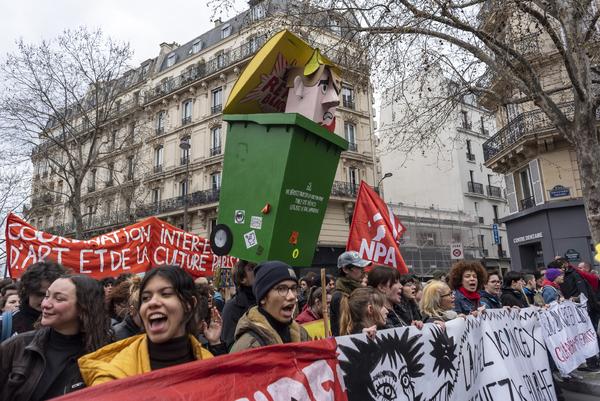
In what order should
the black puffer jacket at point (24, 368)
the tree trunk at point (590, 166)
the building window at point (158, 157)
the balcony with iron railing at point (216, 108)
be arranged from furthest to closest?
the building window at point (158, 157)
the balcony with iron railing at point (216, 108)
the tree trunk at point (590, 166)
the black puffer jacket at point (24, 368)

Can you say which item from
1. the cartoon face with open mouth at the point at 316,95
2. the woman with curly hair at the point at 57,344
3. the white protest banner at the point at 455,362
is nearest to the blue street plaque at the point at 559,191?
the white protest banner at the point at 455,362

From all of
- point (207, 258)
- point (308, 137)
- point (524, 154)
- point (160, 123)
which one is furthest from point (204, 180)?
point (308, 137)

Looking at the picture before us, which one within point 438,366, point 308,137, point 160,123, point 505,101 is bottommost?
point 438,366

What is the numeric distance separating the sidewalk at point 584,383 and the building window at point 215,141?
24.7 m

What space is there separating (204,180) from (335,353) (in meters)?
26.9

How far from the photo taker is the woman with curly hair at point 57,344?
2.11 meters

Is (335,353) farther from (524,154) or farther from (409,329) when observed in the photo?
(524,154)

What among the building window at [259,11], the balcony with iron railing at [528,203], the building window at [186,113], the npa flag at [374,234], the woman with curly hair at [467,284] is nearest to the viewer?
the woman with curly hair at [467,284]

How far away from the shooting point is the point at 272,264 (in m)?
2.79

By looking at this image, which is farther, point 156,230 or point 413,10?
point 413,10

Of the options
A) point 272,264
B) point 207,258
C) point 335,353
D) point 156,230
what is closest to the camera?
point 335,353

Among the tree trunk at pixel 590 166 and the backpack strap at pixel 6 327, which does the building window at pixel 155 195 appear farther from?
the backpack strap at pixel 6 327

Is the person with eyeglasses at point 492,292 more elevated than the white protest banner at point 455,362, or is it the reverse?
the person with eyeglasses at point 492,292

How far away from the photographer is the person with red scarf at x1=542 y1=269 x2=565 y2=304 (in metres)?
7.47
